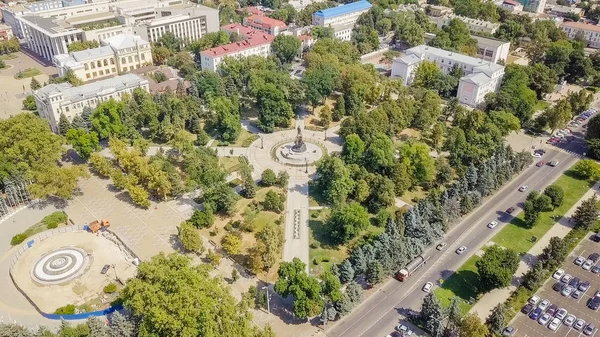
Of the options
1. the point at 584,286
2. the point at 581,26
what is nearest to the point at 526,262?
the point at 584,286

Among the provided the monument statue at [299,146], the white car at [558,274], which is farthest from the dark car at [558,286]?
the monument statue at [299,146]

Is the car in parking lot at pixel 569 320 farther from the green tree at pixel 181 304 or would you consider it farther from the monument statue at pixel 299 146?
the monument statue at pixel 299 146

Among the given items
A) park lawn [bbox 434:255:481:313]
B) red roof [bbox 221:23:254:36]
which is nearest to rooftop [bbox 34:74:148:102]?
red roof [bbox 221:23:254:36]

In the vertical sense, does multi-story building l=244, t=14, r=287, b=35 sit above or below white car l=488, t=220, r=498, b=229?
above

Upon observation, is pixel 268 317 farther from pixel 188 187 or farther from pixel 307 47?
pixel 307 47

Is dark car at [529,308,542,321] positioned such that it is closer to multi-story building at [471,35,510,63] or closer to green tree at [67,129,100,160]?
green tree at [67,129,100,160]

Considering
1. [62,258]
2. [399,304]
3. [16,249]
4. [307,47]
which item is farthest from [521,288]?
[307,47]
